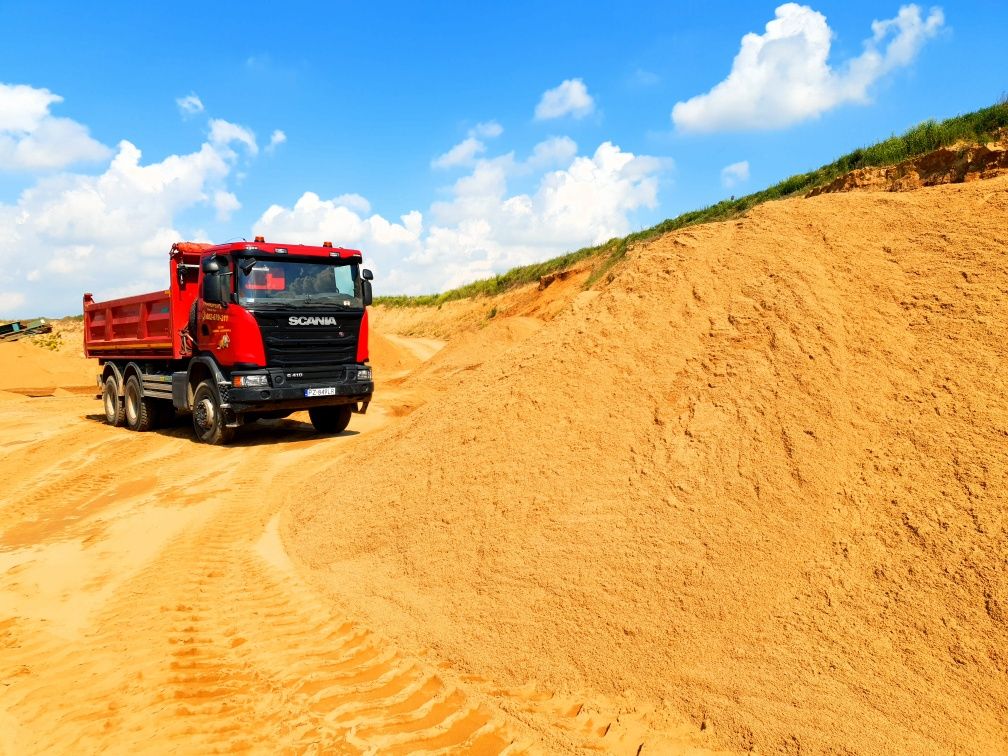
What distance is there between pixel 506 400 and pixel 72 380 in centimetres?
2325

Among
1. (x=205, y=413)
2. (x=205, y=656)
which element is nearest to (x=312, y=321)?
(x=205, y=413)

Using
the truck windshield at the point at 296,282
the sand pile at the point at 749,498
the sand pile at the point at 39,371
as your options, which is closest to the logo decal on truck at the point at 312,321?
the truck windshield at the point at 296,282

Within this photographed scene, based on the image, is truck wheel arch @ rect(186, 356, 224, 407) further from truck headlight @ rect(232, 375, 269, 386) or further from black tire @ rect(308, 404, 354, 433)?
black tire @ rect(308, 404, 354, 433)

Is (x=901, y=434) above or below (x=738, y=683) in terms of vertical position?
above

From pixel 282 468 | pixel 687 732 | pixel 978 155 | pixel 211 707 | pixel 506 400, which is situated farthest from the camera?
pixel 978 155

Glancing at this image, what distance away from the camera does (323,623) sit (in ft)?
16.2

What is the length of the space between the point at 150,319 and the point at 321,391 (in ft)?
13.7

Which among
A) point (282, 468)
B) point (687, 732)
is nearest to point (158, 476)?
point (282, 468)

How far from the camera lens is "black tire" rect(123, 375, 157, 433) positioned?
44.9ft

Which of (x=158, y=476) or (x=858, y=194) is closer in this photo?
(x=858, y=194)

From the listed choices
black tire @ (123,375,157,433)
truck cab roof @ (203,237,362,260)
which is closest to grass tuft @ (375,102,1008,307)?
truck cab roof @ (203,237,362,260)

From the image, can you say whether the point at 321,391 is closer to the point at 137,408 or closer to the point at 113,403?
the point at 137,408

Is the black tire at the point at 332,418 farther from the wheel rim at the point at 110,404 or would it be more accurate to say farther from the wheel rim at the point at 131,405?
the wheel rim at the point at 110,404

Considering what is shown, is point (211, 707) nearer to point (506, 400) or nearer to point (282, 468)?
point (506, 400)
